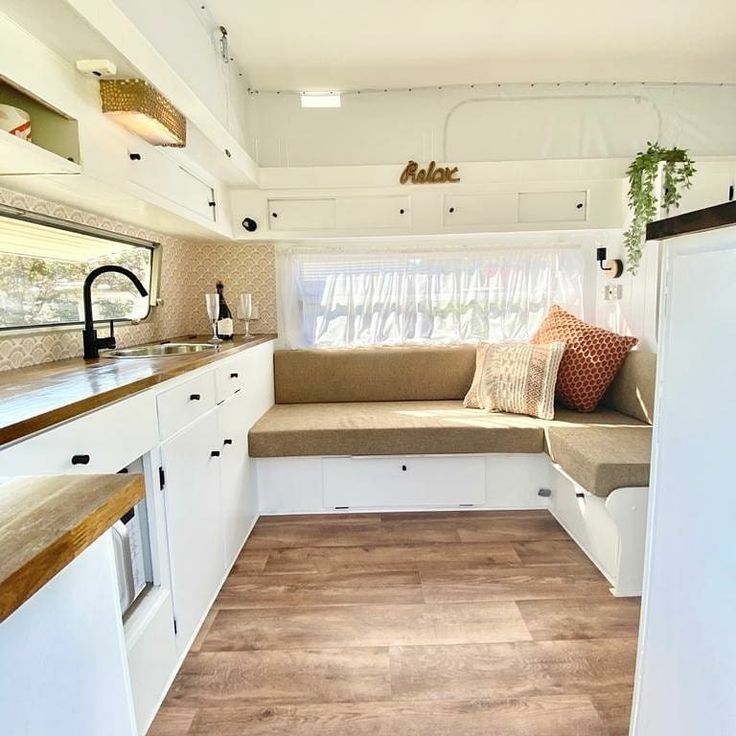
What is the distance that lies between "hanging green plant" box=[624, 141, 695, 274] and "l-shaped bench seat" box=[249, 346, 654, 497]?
754 millimetres

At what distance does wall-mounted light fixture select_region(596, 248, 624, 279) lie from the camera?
3.10m

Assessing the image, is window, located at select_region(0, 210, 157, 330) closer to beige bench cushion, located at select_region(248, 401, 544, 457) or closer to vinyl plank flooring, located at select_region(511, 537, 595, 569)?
beige bench cushion, located at select_region(248, 401, 544, 457)

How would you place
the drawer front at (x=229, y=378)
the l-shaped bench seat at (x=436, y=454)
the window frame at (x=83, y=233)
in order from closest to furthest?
the window frame at (x=83, y=233) < the drawer front at (x=229, y=378) < the l-shaped bench seat at (x=436, y=454)

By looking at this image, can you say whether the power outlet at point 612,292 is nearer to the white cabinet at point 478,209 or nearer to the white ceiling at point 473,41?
the white cabinet at point 478,209

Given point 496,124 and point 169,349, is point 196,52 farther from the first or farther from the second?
point 496,124

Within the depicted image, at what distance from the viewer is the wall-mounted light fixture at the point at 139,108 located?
60.7 inches

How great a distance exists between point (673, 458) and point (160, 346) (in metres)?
2.35

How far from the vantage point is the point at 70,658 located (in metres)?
0.54

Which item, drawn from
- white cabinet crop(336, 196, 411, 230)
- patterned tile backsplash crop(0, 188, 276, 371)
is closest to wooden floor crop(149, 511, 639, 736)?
patterned tile backsplash crop(0, 188, 276, 371)

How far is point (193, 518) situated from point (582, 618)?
150 cm

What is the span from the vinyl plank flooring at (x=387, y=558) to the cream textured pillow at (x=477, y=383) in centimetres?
94

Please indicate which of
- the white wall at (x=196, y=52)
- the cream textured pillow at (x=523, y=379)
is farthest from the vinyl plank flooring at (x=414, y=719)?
the white wall at (x=196, y=52)

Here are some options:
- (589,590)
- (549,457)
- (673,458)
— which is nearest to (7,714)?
(673,458)

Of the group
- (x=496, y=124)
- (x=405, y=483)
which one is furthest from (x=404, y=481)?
(x=496, y=124)
